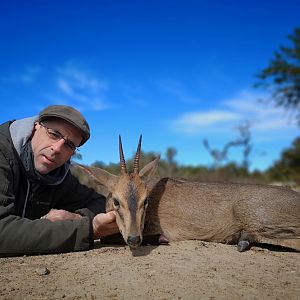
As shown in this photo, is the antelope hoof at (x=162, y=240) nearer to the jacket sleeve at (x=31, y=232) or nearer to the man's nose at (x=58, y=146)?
the jacket sleeve at (x=31, y=232)

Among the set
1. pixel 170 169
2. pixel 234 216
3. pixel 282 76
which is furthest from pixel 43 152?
pixel 282 76

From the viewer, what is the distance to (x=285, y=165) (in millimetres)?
34219

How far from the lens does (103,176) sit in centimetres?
657

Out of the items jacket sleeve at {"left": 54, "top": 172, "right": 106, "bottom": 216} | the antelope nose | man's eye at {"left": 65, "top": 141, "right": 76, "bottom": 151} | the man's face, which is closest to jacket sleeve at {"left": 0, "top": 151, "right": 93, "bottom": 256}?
the man's face

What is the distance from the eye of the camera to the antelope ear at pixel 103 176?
6.46 m

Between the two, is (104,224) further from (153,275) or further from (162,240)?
(153,275)

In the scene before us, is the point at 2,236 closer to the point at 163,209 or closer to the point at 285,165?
the point at 163,209

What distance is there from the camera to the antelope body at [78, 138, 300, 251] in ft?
21.0

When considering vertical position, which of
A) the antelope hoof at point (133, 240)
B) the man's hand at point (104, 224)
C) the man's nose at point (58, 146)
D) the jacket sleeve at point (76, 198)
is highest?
the man's nose at point (58, 146)

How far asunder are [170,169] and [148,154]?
22.3 feet

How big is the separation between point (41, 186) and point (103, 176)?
0.97 m

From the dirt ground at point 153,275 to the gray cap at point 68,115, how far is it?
1.80 meters

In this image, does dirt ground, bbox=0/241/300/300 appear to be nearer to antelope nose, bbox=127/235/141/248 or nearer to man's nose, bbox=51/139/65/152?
antelope nose, bbox=127/235/141/248

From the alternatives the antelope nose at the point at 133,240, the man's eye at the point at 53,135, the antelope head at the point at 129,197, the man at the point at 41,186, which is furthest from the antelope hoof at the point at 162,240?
the man's eye at the point at 53,135
